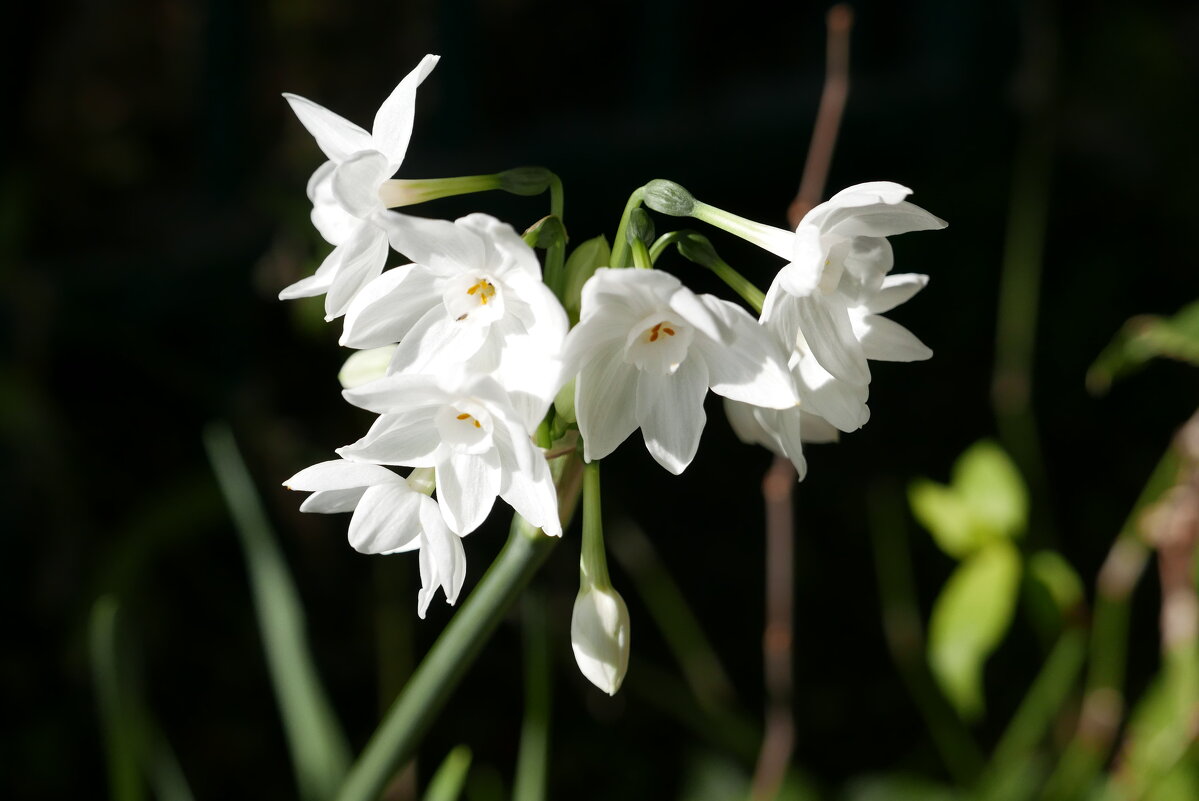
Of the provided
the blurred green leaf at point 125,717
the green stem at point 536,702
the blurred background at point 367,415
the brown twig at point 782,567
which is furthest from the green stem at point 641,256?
the blurred background at point 367,415

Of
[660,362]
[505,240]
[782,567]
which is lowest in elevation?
[782,567]

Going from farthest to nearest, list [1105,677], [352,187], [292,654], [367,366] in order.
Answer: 1. [1105,677]
2. [292,654]
3. [367,366]
4. [352,187]

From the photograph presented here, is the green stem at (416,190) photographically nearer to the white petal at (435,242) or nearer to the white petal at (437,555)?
the white petal at (435,242)

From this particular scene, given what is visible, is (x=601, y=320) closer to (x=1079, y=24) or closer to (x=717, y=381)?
(x=717, y=381)

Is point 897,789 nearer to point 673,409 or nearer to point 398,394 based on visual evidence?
point 673,409

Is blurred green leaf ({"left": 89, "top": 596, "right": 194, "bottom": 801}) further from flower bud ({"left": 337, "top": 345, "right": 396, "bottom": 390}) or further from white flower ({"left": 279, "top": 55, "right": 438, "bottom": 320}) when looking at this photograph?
white flower ({"left": 279, "top": 55, "right": 438, "bottom": 320})

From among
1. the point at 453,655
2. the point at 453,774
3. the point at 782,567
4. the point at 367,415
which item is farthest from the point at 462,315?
the point at 782,567

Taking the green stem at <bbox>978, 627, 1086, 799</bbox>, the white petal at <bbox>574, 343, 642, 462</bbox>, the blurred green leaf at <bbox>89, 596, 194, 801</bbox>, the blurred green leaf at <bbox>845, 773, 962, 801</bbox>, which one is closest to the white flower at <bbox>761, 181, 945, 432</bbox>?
the white petal at <bbox>574, 343, 642, 462</bbox>
